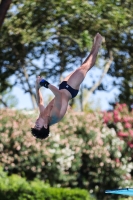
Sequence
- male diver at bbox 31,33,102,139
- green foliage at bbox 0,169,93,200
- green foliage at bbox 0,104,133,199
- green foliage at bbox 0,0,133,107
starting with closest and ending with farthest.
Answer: male diver at bbox 31,33,102,139, green foliage at bbox 0,169,93,200, green foliage at bbox 0,104,133,199, green foliage at bbox 0,0,133,107

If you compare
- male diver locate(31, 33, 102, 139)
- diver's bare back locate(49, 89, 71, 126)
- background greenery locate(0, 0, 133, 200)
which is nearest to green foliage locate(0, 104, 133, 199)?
background greenery locate(0, 0, 133, 200)

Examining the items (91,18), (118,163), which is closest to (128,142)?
(118,163)

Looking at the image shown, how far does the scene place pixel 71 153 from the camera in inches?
701

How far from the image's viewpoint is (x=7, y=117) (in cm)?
1722

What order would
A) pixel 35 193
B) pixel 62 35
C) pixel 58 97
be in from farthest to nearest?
pixel 62 35 → pixel 35 193 → pixel 58 97

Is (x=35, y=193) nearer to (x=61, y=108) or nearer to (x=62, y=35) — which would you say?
(x=61, y=108)

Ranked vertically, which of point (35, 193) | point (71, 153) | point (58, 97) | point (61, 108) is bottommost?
point (71, 153)

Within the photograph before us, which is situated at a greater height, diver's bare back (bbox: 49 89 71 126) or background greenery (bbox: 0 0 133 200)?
diver's bare back (bbox: 49 89 71 126)

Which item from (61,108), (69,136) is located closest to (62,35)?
(69,136)

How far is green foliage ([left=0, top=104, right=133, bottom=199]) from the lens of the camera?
55.7 feet

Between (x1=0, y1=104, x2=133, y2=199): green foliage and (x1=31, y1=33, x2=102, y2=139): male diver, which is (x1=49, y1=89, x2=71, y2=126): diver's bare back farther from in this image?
(x1=0, y1=104, x2=133, y2=199): green foliage

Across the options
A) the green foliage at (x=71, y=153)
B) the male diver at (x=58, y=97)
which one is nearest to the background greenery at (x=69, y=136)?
the green foliage at (x=71, y=153)

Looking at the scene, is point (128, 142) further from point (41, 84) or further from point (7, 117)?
point (41, 84)

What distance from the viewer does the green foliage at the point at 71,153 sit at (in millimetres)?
16984
